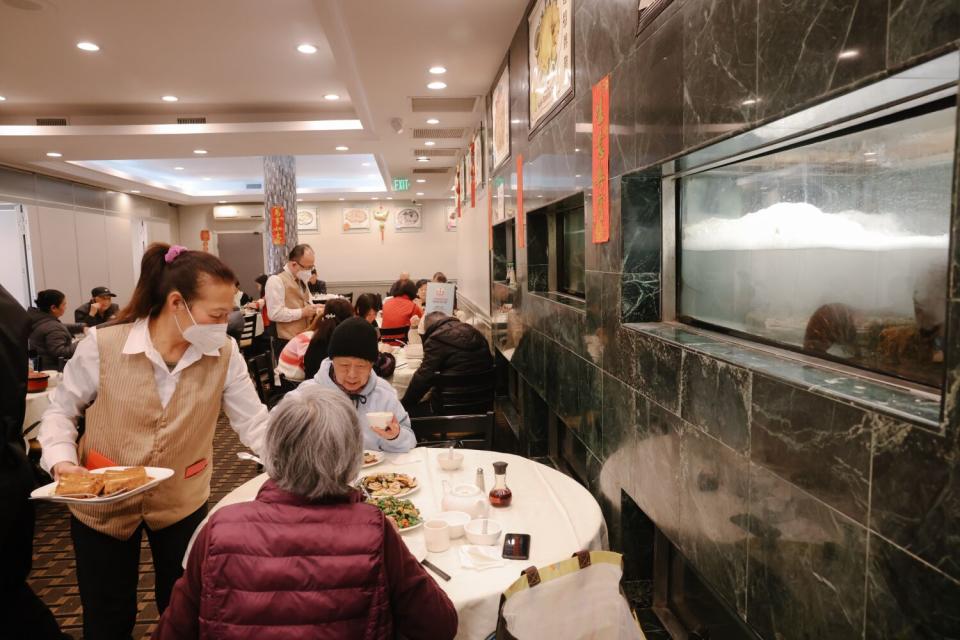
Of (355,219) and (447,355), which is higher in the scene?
(355,219)

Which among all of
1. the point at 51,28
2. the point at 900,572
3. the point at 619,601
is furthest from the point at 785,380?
the point at 51,28

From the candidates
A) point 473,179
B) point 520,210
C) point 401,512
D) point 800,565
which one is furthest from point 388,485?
point 473,179

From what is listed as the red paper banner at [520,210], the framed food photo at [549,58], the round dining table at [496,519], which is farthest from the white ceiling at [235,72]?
the round dining table at [496,519]

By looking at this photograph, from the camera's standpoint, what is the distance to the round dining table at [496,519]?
1594mm

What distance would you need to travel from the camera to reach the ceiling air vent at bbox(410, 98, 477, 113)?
253 inches

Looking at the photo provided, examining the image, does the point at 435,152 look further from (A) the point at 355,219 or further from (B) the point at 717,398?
(B) the point at 717,398

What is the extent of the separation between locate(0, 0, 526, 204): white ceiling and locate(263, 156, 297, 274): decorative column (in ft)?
3.72

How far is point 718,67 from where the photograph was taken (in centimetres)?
175

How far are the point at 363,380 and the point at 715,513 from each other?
64.9 inches

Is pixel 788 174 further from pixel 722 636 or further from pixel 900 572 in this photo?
pixel 722 636

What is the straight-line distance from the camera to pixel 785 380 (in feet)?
4.66

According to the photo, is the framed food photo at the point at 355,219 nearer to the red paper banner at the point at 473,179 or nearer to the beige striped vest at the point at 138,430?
the red paper banner at the point at 473,179

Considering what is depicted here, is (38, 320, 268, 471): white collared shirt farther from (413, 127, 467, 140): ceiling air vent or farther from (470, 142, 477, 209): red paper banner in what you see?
(413, 127, 467, 140): ceiling air vent

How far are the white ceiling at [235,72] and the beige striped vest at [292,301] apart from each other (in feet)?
6.33
